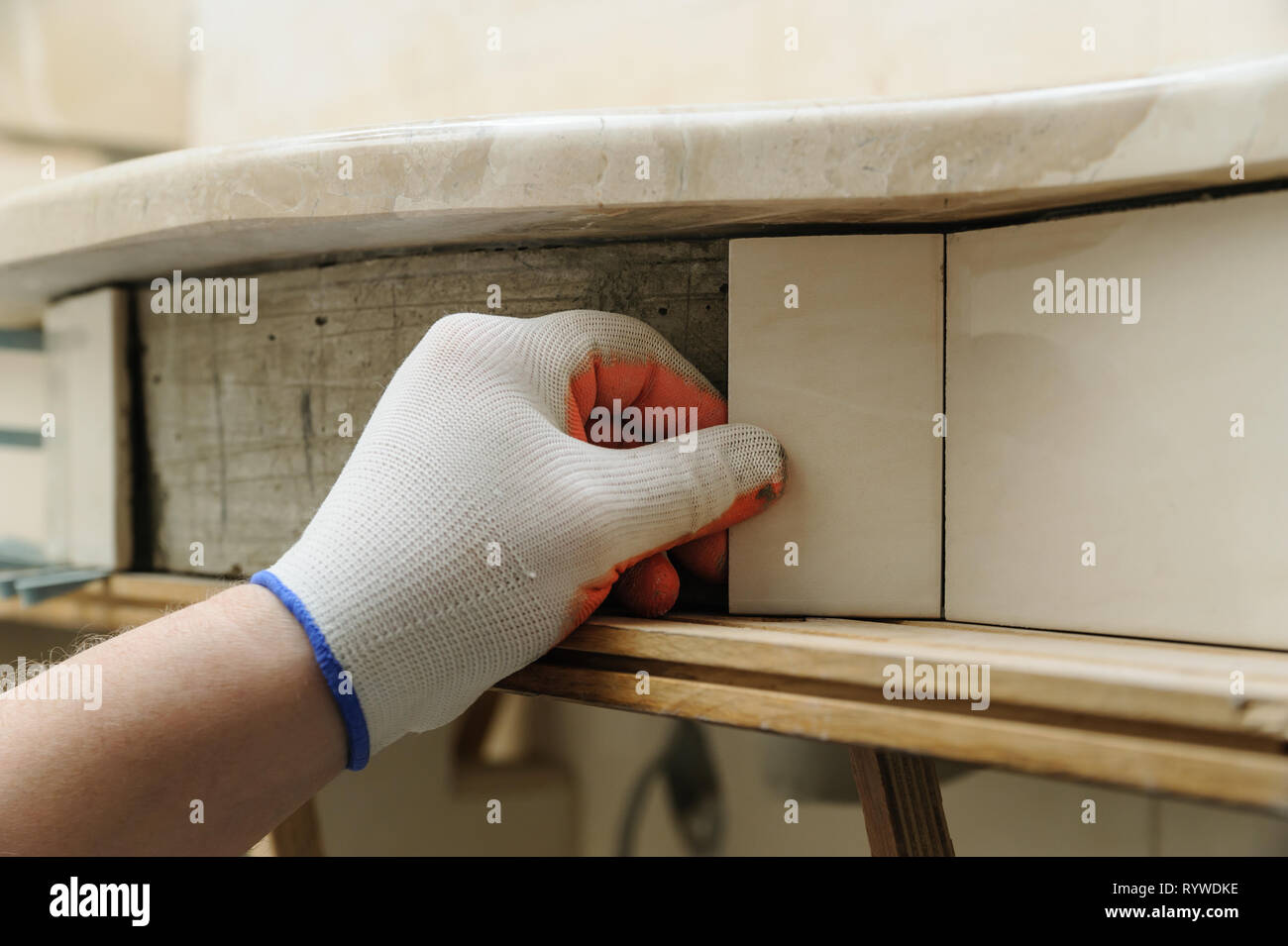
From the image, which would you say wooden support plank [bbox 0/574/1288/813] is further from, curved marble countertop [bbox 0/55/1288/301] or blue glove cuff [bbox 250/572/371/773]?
curved marble countertop [bbox 0/55/1288/301]

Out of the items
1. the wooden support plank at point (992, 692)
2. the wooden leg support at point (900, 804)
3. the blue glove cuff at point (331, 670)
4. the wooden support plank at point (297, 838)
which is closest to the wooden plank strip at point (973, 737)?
the wooden support plank at point (992, 692)

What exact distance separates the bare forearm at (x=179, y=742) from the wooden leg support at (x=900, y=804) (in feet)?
1.47

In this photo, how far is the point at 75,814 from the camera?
0.48 m

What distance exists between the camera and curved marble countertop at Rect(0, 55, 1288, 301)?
54cm

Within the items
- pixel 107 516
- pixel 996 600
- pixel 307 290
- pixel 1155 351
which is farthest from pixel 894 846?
pixel 107 516

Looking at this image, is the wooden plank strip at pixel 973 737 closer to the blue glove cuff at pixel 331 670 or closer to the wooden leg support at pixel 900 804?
the blue glove cuff at pixel 331 670

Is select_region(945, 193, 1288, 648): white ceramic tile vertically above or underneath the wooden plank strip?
above

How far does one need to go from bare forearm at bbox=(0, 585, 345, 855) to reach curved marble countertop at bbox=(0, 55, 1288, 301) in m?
0.33

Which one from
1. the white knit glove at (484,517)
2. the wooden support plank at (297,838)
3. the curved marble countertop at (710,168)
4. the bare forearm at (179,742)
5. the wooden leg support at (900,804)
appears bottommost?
the wooden support plank at (297,838)

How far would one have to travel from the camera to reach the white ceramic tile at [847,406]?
64 cm

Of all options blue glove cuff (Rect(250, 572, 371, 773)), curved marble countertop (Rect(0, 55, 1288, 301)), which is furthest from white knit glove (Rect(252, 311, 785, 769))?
curved marble countertop (Rect(0, 55, 1288, 301))

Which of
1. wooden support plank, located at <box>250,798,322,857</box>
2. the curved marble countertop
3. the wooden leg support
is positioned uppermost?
the curved marble countertop

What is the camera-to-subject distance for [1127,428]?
1.92 feet

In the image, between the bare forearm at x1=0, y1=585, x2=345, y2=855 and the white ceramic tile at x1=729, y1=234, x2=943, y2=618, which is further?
the white ceramic tile at x1=729, y1=234, x2=943, y2=618
